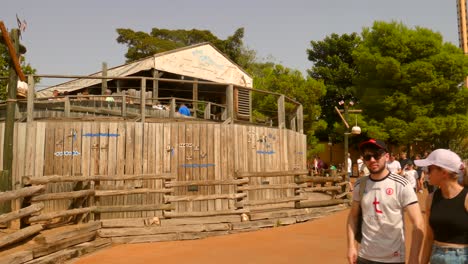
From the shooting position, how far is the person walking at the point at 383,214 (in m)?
4.05

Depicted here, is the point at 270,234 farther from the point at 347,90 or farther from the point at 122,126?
the point at 347,90

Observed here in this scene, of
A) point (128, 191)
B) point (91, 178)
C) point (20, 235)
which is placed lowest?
point (20, 235)

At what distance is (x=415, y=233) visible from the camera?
3.96 m

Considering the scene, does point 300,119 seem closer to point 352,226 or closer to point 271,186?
point 271,186

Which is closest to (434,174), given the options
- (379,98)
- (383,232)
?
(383,232)

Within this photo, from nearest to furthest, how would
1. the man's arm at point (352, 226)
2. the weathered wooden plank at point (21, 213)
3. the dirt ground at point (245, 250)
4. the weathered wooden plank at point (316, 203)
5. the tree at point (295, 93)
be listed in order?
the man's arm at point (352, 226), the weathered wooden plank at point (21, 213), the dirt ground at point (245, 250), the weathered wooden plank at point (316, 203), the tree at point (295, 93)

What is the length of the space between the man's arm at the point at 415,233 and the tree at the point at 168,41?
46279mm

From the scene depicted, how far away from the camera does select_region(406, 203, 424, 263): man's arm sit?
12.8 feet

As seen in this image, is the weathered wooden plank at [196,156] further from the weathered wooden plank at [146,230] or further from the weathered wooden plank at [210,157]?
the weathered wooden plank at [146,230]

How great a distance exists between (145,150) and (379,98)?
27.4m

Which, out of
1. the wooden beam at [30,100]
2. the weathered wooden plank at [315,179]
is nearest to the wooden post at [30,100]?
the wooden beam at [30,100]

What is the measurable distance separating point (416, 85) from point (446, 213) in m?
32.5

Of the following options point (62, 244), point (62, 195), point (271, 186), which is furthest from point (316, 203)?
point (62, 244)

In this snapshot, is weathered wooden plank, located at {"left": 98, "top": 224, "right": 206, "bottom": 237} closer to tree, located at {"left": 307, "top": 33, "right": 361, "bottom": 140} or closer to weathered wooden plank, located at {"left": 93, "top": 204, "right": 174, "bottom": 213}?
weathered wooden plank, located at {"left": 93, "top": 204, "right": 174, "bottom": 213}
